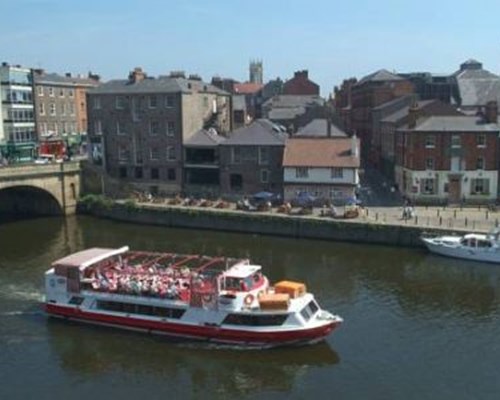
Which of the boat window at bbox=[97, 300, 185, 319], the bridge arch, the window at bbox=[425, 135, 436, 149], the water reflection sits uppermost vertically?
the window at bbox=[425, 135, 436, 149]

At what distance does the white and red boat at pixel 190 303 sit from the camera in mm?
38812

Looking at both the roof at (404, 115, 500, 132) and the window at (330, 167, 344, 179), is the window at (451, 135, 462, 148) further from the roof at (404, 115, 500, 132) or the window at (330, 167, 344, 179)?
the window at (330, 167, 344, 179)

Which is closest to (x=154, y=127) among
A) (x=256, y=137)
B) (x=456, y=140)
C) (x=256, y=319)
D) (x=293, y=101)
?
(x=256, y=137)

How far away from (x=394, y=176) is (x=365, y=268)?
34.0 m

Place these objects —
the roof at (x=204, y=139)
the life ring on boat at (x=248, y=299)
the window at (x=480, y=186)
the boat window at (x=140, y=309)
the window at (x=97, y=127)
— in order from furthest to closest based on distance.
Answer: the window at (x=97, y=127) → the roof at (x=204, y=139) → the window at (x=480, y=186) → the boat window at (x=140, y=309) → the life ring on boat at (x=248, y=299)

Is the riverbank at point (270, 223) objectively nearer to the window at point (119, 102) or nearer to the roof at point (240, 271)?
the window at point (119, 102)

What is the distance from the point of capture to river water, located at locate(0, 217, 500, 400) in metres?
34.1

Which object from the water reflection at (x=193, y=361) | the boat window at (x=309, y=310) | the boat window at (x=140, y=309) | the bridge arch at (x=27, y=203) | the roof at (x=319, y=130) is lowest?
the water reflection at (x=193, y=361)

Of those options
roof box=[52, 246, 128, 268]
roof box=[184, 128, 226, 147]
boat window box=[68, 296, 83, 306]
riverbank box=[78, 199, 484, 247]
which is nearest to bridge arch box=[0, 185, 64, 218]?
riverbank box=[78, 199, 484, 247]

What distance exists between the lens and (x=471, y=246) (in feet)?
184

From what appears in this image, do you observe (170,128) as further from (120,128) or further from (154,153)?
(120,128)

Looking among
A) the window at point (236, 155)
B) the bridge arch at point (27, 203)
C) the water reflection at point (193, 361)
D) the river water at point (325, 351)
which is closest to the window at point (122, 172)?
the bridge arch at point (27, 203)

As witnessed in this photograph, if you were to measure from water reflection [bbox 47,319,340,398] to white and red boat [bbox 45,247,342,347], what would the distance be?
0.92 metres

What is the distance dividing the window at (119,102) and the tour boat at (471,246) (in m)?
44.9
